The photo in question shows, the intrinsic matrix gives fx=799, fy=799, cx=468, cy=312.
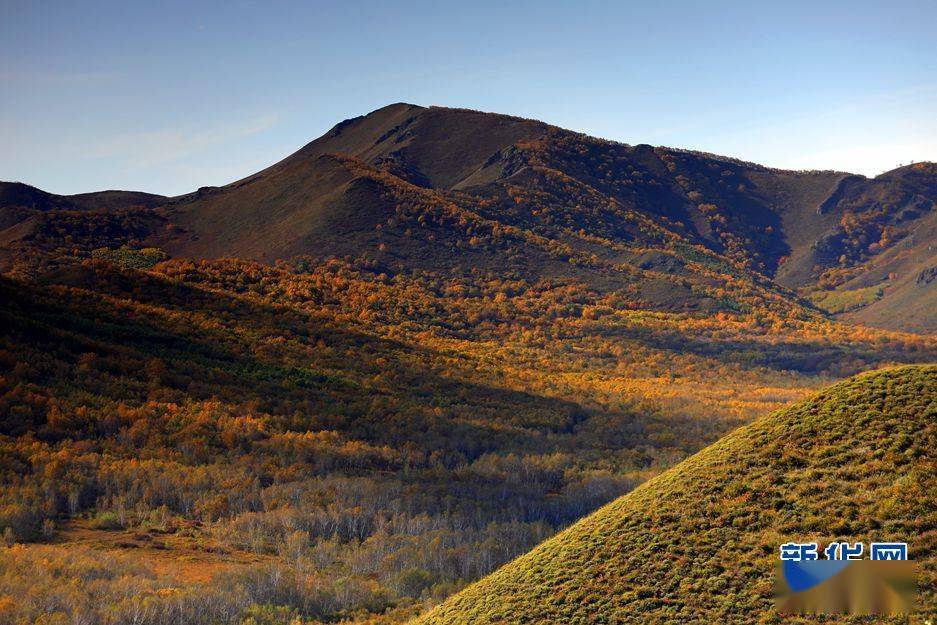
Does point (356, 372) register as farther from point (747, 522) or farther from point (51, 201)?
point (51, 201)

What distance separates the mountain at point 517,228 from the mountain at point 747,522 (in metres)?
97.8

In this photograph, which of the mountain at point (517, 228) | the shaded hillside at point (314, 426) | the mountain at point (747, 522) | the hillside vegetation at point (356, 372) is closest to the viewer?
the mountain at point (747, 522)

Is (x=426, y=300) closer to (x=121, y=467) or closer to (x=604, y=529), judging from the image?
(x=121, y=467)

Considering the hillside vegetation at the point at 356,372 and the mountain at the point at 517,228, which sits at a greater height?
the mountain at the point at 517,228

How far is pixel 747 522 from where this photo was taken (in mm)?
18172

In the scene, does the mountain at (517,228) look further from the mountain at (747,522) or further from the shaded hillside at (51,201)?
the mountain at (747,522)

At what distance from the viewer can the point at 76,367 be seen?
2020 inches

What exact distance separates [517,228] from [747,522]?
122521 millimetres

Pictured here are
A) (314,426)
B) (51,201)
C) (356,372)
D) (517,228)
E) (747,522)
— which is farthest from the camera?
(51,201)

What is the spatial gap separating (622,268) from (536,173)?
131ft

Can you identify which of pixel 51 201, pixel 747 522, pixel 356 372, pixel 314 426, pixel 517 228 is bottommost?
pixel 314 426

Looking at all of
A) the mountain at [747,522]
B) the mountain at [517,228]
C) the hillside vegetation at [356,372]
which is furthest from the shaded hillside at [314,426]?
the mountain at [517,228]

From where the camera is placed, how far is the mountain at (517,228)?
409 feet

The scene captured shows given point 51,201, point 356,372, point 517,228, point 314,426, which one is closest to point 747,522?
point 314,426
